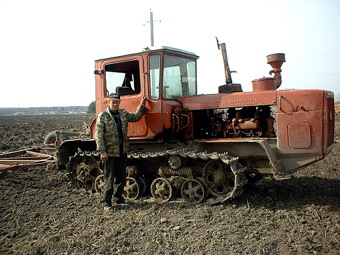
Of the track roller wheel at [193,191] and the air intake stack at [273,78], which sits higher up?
the air intake stack at [273,78]

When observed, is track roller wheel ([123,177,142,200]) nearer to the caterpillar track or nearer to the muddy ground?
the caterpillar track

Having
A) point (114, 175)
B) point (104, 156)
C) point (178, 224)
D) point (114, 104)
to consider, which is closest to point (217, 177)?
point (178, 224)

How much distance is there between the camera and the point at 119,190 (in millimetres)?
6332

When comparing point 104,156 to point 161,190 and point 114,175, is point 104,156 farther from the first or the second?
point 161,190

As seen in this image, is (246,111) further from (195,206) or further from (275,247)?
(275,247)

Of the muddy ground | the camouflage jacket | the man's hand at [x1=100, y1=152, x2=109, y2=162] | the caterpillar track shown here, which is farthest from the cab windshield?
the muddy ground

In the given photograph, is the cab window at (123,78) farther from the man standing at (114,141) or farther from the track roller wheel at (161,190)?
the track roller wheel at (161,190)

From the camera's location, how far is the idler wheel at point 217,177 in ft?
19.7

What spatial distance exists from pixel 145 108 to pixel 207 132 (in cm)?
139

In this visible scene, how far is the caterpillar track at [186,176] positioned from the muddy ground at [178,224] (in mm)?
263

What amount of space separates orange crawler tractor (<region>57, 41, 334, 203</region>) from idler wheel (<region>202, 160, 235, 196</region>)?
0.02m

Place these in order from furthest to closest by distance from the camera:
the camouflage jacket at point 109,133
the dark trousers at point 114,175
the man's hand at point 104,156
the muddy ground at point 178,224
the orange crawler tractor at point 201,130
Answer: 1. the dark trousers at point 114,175
2. the camouflage jacket at point 109,133
3. the man's hand at point 104,156
4. the orange crawler tractor at point 201,130
5. the muddy ground at point 178,224

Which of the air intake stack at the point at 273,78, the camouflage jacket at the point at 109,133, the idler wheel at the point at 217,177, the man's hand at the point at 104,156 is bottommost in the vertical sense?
the idler wheel at the point at 217,177

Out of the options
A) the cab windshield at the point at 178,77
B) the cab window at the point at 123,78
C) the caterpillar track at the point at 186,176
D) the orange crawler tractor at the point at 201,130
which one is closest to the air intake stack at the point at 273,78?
the orange crawler tractor at the point at 201,130
